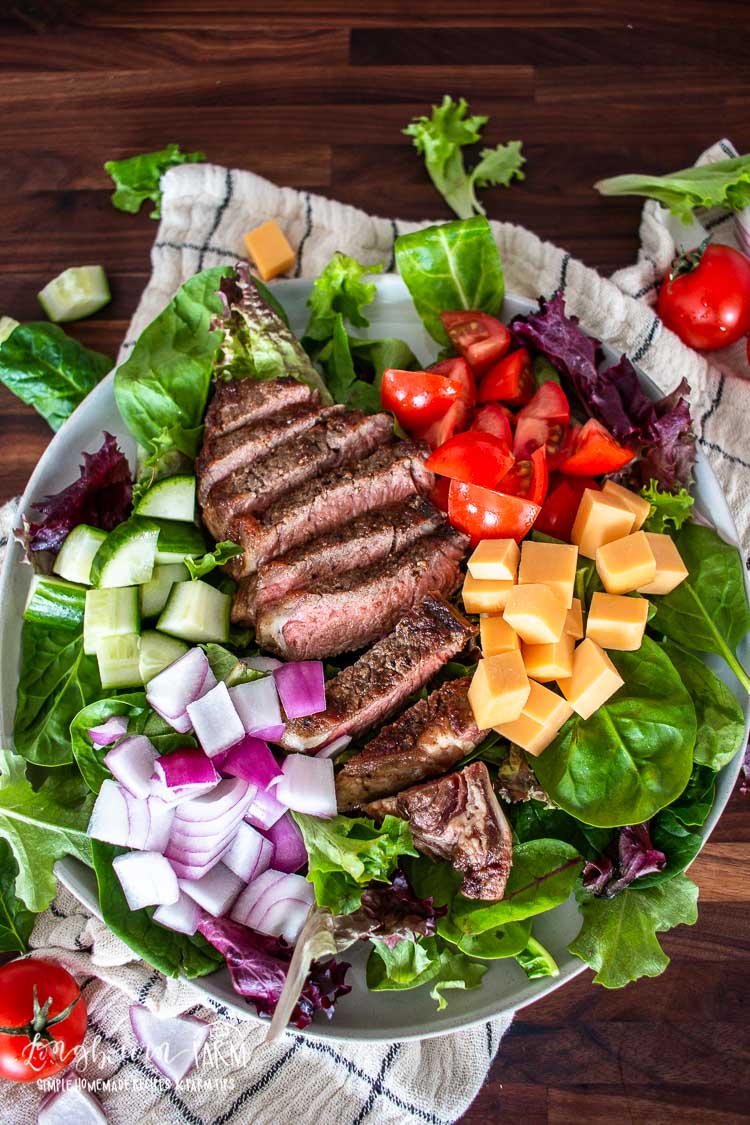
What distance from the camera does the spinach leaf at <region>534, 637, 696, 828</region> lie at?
2992 mm

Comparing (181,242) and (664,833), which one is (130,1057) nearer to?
(664,833)

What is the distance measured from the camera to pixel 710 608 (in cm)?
332

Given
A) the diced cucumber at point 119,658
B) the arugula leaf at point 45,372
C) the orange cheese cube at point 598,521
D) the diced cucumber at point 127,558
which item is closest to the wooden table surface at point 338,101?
the arugula leaf at point 45,372

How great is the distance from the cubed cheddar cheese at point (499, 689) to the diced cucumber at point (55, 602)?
1.39 metres

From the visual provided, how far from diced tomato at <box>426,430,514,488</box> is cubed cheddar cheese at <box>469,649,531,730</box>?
24.2 inches

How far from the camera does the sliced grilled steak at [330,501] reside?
3271mm

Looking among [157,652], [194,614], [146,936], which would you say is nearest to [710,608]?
[194,614]

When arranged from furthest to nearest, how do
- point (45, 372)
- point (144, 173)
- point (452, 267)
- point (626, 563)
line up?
1. point (144, 173)
2. point (45, 372)
3. point (452, 267)
4. point (626, 563)

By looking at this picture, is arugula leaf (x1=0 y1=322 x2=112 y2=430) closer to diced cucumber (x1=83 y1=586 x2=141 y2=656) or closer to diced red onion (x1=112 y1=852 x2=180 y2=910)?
diced cucumber (x1=83 y1=586 x2=141 y2=656)

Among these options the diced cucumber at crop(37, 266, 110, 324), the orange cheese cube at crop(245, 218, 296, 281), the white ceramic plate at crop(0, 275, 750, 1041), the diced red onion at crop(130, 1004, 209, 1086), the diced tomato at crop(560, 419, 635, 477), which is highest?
the orange cheese cube at crop(245, 218, 296, 281)

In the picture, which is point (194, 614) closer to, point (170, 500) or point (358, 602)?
point (170, 500)

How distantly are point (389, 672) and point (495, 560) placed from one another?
0.50 meters

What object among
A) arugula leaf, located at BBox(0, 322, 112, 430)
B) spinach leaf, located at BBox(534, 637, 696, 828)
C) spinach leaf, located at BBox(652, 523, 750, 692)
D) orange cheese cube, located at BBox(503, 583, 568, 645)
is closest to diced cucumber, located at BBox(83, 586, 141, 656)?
arugula leaf, located at BBox(0, 322, 112, 430)

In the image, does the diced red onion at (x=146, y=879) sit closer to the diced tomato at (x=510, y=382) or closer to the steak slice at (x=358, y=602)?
the steak slice at (x=358, y=602)
